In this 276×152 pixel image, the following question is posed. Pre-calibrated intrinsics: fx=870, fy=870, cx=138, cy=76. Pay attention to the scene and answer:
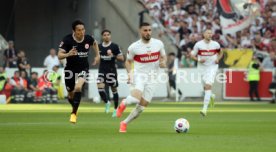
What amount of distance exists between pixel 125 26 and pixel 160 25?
1773 millimetres

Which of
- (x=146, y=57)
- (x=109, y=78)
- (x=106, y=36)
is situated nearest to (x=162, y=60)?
(x=146, y=57)

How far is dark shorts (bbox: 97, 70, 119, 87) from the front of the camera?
88.5ft

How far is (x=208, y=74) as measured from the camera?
2753cm

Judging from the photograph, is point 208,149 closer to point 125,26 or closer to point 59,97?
point 59,97

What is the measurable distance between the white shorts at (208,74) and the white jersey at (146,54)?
8783mm

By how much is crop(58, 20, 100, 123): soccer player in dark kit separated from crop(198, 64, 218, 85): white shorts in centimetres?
740

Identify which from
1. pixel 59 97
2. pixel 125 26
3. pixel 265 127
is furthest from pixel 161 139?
pixel 125 26

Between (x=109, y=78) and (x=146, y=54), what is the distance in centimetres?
838

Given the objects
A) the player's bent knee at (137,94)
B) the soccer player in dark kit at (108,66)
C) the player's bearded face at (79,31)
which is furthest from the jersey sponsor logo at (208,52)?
the player's bent knee at (137,94)

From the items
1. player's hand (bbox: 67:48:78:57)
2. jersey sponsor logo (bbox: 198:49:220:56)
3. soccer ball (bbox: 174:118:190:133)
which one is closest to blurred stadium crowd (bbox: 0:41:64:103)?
jersey sponsor logo (bbox: 198:49:220:56)

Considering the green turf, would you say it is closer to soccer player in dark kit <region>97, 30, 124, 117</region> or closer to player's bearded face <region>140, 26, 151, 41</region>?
player's bearded face <region>140, 26, 151, 41</region>

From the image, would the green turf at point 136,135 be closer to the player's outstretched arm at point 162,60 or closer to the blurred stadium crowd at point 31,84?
the player's outstretched arm at point 162,60

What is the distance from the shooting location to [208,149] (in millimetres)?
13727

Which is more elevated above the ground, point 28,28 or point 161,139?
point 28,28
